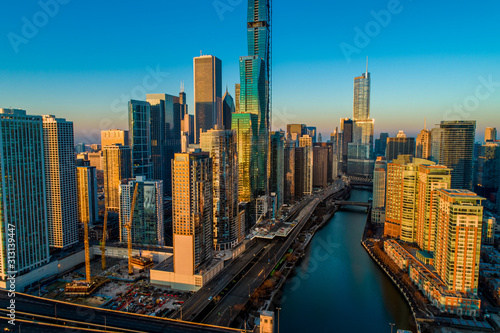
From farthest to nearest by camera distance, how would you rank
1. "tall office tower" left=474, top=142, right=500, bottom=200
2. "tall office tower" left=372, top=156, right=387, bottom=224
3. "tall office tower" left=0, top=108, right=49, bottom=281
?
"tall office tower" left=474, top=142, right=500, bottom=200
"tall office tower" left=372, top=156, right=387, bottom=224
"tall office tower" left=0, top=108, right=49, bottom=281

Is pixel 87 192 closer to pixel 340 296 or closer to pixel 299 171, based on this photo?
pixel 340 296

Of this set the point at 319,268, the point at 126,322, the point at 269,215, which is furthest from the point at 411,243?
the point at 126,322

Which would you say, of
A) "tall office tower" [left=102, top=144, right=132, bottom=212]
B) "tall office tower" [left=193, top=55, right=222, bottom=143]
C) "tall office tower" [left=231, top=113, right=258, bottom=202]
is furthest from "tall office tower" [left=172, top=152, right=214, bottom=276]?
"tall office tower" [left=193, top=55, right=222, bottom=143]

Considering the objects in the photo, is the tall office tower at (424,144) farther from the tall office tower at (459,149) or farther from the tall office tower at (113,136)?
the tall office tower at (113,136)

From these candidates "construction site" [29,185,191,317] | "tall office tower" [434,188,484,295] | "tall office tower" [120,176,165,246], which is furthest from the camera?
"tall office tower" [120,176,165,246]

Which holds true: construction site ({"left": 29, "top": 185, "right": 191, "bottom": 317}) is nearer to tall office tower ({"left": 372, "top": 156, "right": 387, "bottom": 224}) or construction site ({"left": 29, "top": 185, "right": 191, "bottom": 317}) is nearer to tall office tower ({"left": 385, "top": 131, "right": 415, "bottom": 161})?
tall office tower ({"left": 372, "top": 156, "right": 387, "bottom": 224})

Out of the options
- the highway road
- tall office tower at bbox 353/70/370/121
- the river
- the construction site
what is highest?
tall office tower at bbox 353/70/370/121

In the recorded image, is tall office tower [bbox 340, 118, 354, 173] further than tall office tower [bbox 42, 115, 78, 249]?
Yes
